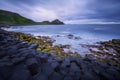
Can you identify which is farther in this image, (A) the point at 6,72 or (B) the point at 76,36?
(B) the point at 76,36

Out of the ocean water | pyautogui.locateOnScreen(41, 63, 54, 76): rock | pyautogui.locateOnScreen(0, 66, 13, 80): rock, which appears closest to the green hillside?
the ocean water

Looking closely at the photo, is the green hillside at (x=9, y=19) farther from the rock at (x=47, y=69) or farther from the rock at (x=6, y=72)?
the rock at (x=6, y=72)

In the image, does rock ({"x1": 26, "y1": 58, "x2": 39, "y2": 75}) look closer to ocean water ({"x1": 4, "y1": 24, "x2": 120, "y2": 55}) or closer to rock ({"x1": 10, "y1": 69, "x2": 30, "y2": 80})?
rock ({"x1": 10, "y1": 69, "x2": 30, "y2": 80})

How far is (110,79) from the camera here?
242 inches

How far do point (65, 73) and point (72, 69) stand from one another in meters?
0.72

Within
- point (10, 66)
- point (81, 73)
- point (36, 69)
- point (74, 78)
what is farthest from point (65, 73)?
point (10, 66)

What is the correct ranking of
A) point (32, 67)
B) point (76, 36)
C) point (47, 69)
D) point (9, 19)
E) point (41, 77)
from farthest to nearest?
point (9, 19)
point (76, 36)
point (47, 69)
point (32, 67)
point (41, 77)

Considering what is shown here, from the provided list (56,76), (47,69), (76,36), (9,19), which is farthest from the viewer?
(9,19)

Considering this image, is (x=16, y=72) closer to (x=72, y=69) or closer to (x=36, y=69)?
(x=36, y=69)

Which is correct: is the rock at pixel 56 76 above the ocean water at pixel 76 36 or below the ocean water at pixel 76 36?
above

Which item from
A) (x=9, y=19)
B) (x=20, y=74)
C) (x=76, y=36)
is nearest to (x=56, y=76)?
(x=20, y=74)

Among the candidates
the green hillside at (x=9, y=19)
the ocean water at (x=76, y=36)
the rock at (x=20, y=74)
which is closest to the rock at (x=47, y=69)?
the rock at (x=20, y=74)

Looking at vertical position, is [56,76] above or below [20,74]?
below

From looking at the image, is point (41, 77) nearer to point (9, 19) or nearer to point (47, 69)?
point (47, 69)
